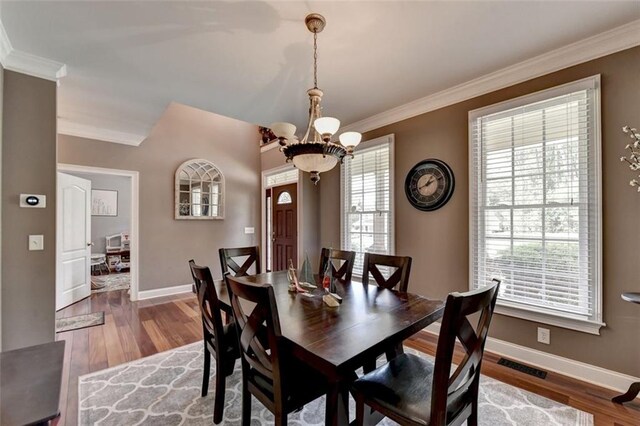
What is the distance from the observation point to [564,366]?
7.53 feet

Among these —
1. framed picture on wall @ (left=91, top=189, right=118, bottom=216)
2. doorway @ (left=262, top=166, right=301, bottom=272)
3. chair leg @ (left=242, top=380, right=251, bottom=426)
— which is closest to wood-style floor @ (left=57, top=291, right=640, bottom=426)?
chair leg @ (left=242, top=380, right=251, bottom=426)

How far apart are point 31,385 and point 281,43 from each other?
98.9 inches

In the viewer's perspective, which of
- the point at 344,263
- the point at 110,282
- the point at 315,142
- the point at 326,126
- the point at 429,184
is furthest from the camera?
the point at 110,282

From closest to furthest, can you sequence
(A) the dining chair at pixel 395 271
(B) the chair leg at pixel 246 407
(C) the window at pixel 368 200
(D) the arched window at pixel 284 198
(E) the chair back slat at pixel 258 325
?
1. (E) the chair back slat at pixel 258 325
2. (B) the chair leg at pixel 246 407
3. (A) the dining chair at pixel 395 271
4. (C) the window at pixel 368 200
5. (D) the arched window at pixel 284 198

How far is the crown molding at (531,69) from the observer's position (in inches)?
81.8

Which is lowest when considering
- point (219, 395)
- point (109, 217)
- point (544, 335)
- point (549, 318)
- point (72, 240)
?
point (219, 395)

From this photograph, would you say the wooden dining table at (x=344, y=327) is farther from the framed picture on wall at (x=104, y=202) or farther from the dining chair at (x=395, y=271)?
the framed picture on wall at (x=104, y=202)

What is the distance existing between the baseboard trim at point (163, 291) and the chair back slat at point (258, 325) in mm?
3922

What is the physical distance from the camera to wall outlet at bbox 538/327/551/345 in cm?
238

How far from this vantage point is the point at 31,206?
241 centimetres

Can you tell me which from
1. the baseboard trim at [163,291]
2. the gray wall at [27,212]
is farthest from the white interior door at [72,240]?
the gray wall at [27,212]

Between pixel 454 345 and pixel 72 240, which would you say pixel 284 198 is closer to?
pixel 72 240

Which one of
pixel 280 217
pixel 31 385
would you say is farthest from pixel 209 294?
pixel 280 217

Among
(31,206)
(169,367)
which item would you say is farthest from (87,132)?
(169,367)
